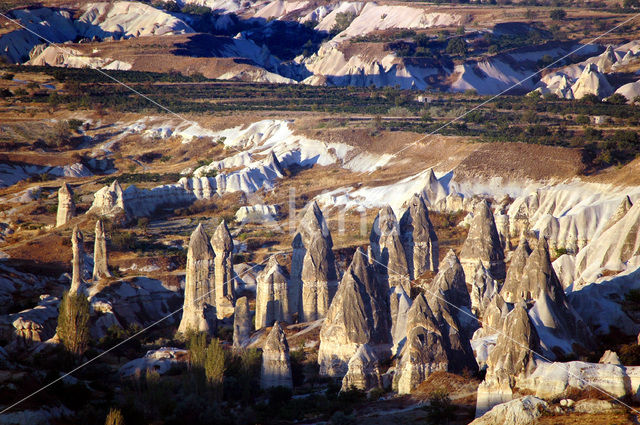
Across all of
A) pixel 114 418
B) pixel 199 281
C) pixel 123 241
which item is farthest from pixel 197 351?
pixel 123 241

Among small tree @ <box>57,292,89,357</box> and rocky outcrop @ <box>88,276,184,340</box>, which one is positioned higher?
small tree @ <box>57,292,89,357</box>

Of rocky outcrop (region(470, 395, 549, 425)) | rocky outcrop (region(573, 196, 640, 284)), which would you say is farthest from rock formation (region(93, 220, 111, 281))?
rocky outcrop (region(470, 395, 549, 425))

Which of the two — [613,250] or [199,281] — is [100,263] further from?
[613,250]

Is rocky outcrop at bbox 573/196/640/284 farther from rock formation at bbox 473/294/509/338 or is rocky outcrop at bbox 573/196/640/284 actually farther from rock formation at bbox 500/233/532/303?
rock formation at bbox 473/294/509/338

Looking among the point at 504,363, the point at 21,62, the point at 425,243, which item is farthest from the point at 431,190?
the point at 21,62

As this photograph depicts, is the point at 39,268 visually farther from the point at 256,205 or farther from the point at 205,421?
the point at 205,421
